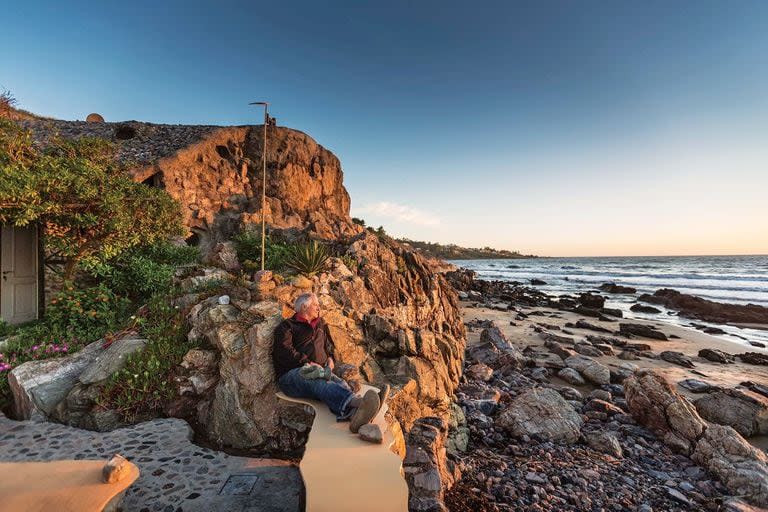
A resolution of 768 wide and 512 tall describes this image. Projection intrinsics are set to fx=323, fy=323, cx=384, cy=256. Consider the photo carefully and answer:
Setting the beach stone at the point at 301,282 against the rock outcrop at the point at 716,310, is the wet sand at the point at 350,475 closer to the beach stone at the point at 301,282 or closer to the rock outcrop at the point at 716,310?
the beach stone at the point at 301,282

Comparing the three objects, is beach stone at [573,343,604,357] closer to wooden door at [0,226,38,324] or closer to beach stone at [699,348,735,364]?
beach stone at [699,348,735,364]

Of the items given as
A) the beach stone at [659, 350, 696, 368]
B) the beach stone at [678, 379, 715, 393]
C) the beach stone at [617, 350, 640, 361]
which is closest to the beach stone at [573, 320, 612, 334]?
the beach stone at [617, 350, 640, 361]

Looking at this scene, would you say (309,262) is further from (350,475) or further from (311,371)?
(350,475)

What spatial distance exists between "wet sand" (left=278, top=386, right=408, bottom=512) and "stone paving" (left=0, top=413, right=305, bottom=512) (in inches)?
29.4

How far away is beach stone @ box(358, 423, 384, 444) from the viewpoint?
11.4 feet

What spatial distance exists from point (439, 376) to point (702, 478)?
4624 mm

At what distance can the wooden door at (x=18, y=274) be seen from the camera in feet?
29.6

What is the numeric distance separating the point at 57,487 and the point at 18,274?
Answer: 10.1 metres

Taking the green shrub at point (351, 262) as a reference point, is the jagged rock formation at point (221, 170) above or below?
above

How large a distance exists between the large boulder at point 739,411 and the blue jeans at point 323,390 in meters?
8.81

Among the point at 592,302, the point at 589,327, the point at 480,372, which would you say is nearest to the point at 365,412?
the point at 480,372

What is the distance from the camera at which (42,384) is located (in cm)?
568

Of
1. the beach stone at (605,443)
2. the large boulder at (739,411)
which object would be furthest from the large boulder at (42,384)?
the large boulder at (739,411)

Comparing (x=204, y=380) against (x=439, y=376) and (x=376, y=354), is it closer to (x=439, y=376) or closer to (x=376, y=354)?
(x=376, y=354)
